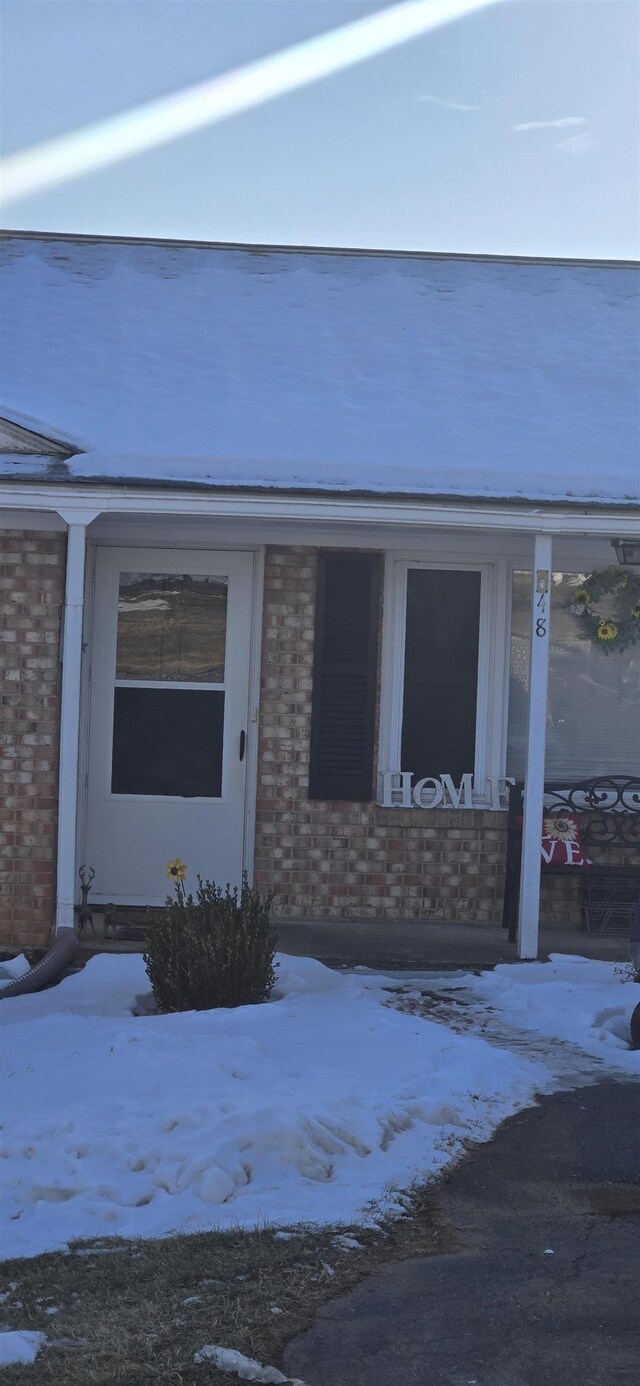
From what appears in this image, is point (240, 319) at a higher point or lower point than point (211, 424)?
higher

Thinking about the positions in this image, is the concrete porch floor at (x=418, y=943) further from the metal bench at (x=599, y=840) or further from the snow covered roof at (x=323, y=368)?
the snow covered roof at (x=323, y=368)

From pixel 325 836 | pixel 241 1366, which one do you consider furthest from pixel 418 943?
pixel 241 1366

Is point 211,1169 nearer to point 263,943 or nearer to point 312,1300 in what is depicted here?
point 312,1300

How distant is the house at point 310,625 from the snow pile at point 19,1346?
176 inches

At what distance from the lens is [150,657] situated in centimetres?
920

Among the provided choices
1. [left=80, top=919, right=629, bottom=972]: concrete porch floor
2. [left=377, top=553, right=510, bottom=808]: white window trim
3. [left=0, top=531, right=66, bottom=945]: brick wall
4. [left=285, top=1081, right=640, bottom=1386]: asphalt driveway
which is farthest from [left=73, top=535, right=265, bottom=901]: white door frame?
[left=285, top=1081, right=640, bottom=1386]: asphalt driveway

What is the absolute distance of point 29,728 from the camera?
8.73m

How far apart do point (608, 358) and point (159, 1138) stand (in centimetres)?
695

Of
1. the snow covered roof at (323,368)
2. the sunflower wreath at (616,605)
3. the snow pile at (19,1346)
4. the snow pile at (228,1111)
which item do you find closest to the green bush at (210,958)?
the snow pile at (228,1111)

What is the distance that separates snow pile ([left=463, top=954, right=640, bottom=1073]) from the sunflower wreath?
2185 mm

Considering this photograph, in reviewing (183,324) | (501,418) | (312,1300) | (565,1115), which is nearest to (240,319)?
(183,324)

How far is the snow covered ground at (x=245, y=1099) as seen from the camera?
14.6 ft

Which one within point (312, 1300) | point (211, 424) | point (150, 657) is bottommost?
point (312, 1300)

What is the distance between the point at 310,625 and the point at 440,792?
1382 mm
